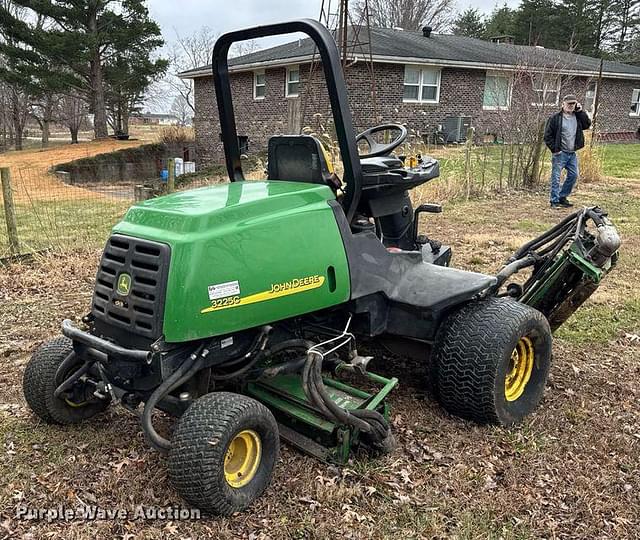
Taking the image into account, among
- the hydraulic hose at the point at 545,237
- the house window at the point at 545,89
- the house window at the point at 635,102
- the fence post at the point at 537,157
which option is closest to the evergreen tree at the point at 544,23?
the house window at the point at 635,102

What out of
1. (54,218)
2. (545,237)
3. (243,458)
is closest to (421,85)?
(54,218)

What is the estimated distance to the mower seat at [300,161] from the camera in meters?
2.96

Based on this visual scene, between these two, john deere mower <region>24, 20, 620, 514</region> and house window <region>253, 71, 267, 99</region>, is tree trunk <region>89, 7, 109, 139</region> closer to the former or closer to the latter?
house window <region>253, 71, 267, 99</region>

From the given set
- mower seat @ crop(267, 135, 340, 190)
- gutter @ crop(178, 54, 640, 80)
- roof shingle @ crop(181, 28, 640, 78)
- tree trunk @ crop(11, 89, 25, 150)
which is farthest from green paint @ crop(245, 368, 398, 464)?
tree trunk @ crop(11, 89, 25, 150)

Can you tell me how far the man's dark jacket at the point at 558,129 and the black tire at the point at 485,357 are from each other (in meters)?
6.77

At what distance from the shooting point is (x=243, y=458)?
256cm

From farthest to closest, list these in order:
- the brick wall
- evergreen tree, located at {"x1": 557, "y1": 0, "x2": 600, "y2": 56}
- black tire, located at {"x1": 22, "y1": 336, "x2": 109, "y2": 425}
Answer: evergreen tree, located at {"x1": 557, "y1": 0, "x2": 600, "y2": 56}
the brick wall
black tire, located at {"x1": 22, "y1": 336, "x2": 109, "y2": 425}

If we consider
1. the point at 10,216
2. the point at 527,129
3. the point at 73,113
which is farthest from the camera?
the point at 73,113

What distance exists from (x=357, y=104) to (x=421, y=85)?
301 centimetres

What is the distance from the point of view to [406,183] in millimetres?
3365

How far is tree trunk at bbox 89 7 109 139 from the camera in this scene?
24.0 m

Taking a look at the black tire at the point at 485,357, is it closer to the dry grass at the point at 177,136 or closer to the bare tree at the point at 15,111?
the dry grass at the point at 177,136

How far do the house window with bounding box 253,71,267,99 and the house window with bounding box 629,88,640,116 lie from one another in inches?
641

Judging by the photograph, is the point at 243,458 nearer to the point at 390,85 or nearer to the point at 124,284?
the point at 124,284
